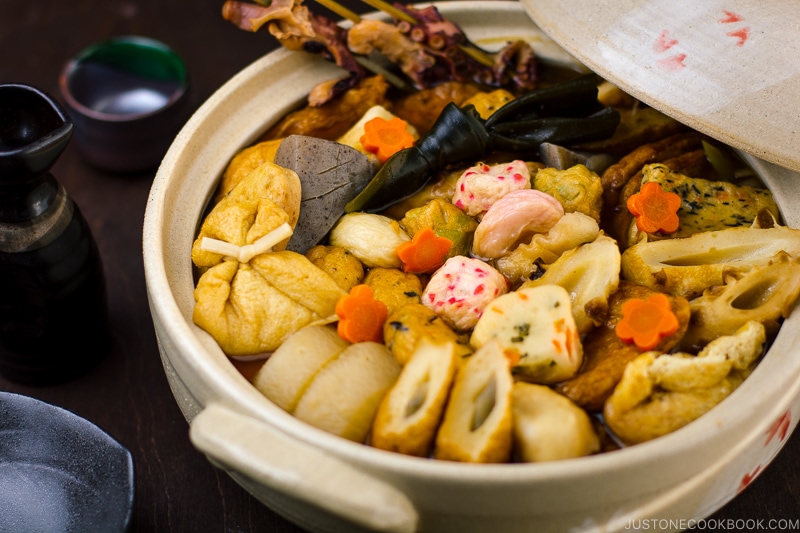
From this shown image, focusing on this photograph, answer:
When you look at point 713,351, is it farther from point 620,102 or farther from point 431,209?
point 620,102

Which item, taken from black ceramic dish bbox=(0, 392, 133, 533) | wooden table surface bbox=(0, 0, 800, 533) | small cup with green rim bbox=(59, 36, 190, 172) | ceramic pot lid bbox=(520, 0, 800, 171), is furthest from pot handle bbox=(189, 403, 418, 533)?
small cup with green rim bbox=(59, 36, 190, 172)

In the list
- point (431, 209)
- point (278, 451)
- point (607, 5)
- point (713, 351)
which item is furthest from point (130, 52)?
point (713, 351)

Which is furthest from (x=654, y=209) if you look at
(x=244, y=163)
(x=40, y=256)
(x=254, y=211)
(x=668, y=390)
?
(x=40, y=256)

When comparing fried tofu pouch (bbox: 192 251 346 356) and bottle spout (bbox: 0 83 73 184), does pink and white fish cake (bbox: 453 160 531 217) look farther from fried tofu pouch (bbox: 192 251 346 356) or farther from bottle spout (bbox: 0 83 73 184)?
bottle spout (bbox: 0 83 73 184)

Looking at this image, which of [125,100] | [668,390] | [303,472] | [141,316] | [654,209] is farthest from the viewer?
[125,100]

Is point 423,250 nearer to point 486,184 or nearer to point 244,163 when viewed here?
point 486,184

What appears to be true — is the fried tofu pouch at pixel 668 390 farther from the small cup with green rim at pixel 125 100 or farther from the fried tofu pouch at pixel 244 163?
the small cup with green rim at pixel 125 100
